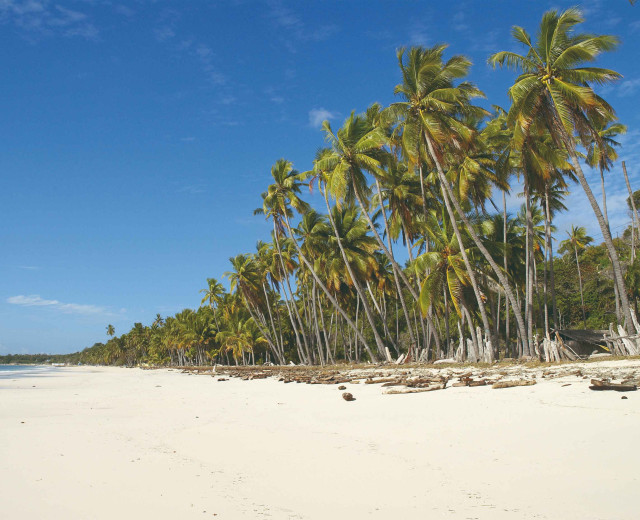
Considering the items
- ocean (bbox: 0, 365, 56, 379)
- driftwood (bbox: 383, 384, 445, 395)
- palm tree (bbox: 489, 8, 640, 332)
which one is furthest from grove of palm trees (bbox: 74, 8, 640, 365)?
ocean (bbox: 0, 365, 56, 379)

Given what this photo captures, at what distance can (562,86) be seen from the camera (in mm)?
14359

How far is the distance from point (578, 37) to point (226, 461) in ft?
55.5

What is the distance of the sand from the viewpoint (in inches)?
151

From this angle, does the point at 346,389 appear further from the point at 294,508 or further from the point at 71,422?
the point at 294,508

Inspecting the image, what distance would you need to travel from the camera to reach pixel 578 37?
14961mm

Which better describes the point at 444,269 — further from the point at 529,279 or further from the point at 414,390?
the point at 414,390

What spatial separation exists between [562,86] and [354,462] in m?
14.3

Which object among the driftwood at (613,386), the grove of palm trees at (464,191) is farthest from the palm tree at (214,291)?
the driftwood at (613,386)

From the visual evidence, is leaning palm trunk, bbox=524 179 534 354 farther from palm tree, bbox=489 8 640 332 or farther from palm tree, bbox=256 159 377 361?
palm tree, bbox=256 159 377 361

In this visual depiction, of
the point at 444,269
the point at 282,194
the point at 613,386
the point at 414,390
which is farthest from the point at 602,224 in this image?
the point at 282,194

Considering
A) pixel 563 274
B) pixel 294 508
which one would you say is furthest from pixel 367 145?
pixel 563 274

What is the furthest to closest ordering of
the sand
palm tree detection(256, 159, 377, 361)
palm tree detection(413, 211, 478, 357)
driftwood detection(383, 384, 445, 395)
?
palm tree detection(256, 159, 377, 361), palm tree detection(413, 211, 478, 357), driftwood detection(383, 384, 445, 395), the sand

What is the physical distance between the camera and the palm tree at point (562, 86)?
1427 centimetres

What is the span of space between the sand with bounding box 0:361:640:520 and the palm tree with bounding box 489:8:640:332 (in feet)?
30.1
